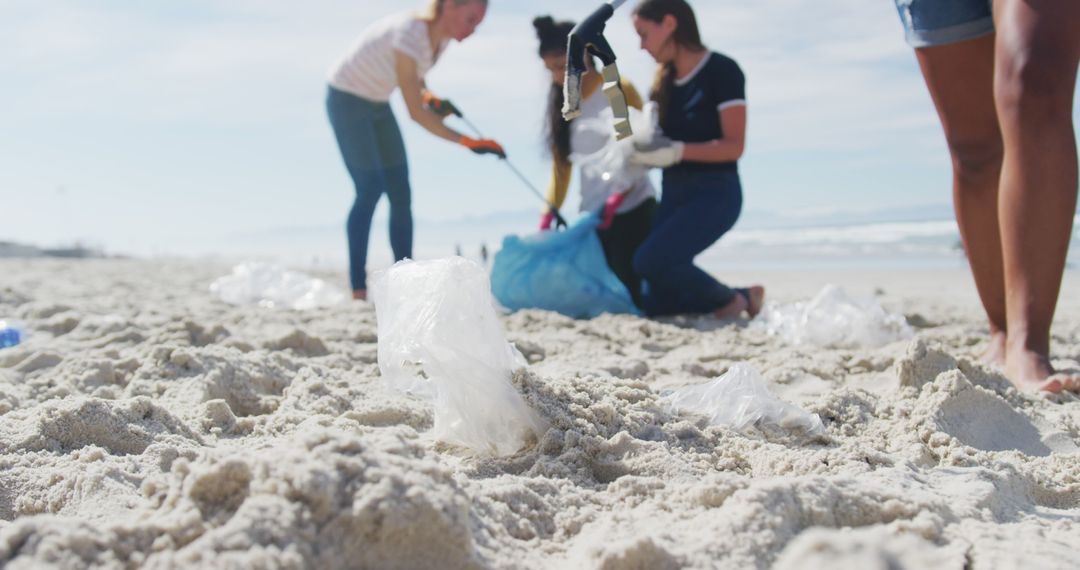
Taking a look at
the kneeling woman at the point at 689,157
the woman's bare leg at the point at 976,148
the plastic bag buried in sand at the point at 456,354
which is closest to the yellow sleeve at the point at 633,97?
the kneeling woman at the point at 689,157

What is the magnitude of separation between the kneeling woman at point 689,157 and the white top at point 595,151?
0.33 m

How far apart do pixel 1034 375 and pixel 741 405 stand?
80cm

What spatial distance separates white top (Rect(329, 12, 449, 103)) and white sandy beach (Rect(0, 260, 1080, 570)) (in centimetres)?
172

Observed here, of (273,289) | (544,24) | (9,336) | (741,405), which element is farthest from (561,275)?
(741,405)

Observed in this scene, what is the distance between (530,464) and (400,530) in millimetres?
521

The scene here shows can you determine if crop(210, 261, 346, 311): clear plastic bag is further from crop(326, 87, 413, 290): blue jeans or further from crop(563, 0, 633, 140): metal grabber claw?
crop(563, 0, 633, 140): metal grabber claw

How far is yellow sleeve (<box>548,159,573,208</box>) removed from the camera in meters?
4.54

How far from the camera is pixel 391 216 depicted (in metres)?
4.35

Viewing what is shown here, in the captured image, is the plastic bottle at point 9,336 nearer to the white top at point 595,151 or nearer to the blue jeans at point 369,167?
the blue jeans at point 369,167

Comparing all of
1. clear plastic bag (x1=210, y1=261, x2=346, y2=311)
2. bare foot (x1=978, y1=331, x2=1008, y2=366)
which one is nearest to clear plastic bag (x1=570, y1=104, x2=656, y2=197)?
clear plastic bag (x1=210, y1=261, x2=346, y2=311)

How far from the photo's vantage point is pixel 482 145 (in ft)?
13.9

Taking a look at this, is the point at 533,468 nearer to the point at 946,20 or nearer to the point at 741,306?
the point at 946,20

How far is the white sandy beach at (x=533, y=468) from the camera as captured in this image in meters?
0.94

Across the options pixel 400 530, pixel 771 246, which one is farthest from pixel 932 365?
pixel 771 246
